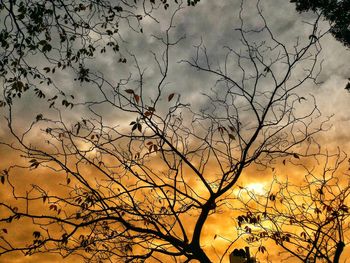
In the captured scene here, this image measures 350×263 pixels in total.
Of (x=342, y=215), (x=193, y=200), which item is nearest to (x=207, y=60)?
(x=193, y=200)

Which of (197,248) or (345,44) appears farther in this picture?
(345,44)

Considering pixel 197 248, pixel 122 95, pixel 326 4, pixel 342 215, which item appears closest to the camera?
pixel 197 248

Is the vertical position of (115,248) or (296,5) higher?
(296,5)

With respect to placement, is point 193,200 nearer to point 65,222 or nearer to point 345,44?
point 65,222

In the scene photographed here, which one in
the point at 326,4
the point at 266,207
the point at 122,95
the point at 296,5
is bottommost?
the point at 266,207

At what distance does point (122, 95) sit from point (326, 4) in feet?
32.3

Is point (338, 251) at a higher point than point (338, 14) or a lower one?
lower

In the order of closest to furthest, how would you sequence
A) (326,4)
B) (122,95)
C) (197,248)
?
(197,248)
(122,95)
(326,4)

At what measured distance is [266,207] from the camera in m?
8.36

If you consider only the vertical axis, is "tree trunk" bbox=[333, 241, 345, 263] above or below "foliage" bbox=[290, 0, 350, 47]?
below

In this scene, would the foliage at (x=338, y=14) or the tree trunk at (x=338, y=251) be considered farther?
the foliage at (x=338, y=14)

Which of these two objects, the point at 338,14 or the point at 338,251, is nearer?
the point at 338,251

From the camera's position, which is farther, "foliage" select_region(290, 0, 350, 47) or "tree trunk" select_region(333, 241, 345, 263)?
"foliage" select_region(290, 0, 350, 47)

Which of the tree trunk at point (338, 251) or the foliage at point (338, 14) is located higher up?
the foliage at point (338, 14)
